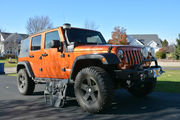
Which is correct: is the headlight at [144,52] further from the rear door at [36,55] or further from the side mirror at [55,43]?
the rear door at [36,55]

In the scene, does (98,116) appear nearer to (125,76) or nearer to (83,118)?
(83,118)

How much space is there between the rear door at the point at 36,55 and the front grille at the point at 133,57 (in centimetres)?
292

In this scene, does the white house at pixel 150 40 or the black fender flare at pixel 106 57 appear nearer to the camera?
the black fender flare at pixel 106 57

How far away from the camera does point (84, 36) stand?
597cm

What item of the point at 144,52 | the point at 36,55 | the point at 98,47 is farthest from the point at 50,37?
the point at 144,52

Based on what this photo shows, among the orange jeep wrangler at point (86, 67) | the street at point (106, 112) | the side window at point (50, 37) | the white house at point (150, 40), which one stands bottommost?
the street at point (106, 112)

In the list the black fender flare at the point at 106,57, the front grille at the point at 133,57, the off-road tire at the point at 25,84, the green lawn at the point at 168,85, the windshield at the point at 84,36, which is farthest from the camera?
the green lawn at the point at 168,85

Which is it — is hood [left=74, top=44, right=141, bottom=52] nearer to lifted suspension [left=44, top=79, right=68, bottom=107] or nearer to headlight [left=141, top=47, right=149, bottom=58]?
headlight [left=141, top=47, right=149, bottom=58]

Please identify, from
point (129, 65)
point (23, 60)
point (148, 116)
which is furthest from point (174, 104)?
point (23, 60)

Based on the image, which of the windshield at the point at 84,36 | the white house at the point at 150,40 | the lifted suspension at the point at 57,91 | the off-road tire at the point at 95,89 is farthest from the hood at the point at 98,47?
the white house at the point at 150,40

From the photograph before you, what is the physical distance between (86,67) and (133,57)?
1.22m

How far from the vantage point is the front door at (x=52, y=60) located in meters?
5.49

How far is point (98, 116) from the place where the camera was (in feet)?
14.1

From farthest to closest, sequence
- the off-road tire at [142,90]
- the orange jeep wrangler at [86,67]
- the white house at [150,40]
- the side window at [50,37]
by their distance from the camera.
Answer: the white house at [150,40]
the off-road tire at [142,90]
the side window at [50,37]
the orange jeep wrangler at [86,67]
